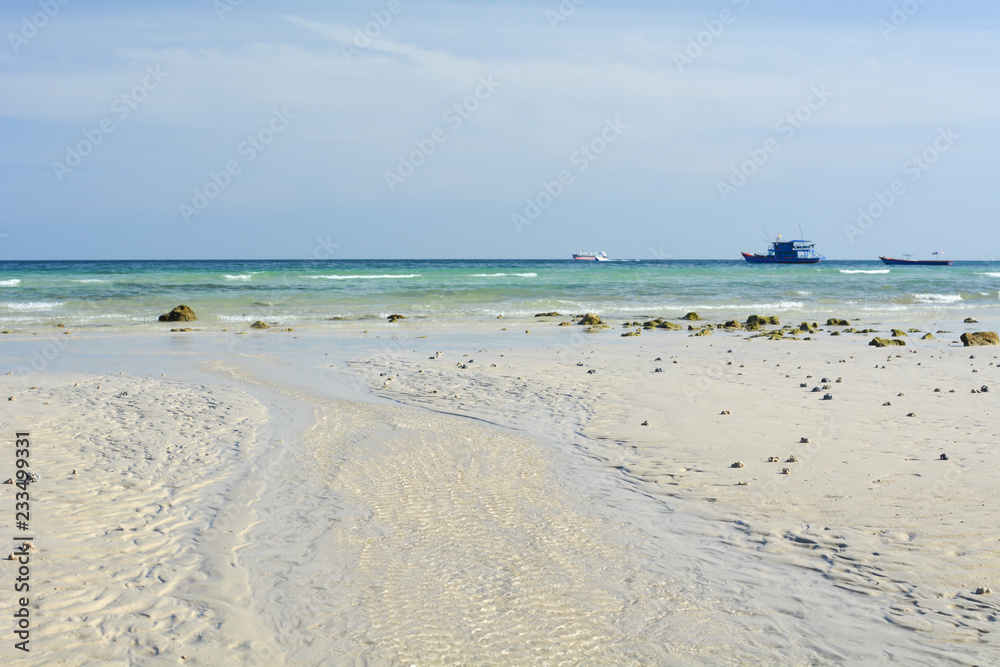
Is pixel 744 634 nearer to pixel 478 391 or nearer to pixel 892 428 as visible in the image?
pixel 892 428

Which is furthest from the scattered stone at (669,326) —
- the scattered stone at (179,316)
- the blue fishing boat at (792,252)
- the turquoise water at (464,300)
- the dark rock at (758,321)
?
the blue fishing boat at (792,252)

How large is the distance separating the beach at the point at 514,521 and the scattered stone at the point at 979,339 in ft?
16.1

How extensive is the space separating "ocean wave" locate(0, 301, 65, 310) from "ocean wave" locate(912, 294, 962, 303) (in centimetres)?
3631

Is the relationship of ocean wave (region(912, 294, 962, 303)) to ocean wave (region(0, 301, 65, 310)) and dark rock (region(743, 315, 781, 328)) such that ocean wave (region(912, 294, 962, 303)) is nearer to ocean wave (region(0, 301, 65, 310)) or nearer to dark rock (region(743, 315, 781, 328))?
dark rock (region(743, 315, 781, 328))

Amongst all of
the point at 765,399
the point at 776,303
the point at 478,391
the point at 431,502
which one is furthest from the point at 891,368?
the point at 776,303

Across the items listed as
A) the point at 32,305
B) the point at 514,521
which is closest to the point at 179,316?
the point at 32,305

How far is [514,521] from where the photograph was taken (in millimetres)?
5145

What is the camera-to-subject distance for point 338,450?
703 cm

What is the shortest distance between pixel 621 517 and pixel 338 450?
117 inches

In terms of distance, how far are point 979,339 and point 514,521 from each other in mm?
13596

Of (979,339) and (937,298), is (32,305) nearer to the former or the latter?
(979,339)

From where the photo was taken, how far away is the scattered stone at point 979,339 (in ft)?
48.7

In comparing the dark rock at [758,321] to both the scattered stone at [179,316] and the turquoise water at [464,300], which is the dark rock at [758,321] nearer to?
the turquoise water at [464,300]

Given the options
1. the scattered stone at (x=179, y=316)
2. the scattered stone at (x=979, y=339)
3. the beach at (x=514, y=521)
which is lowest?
the scattered stone at (x=179, y=316)
